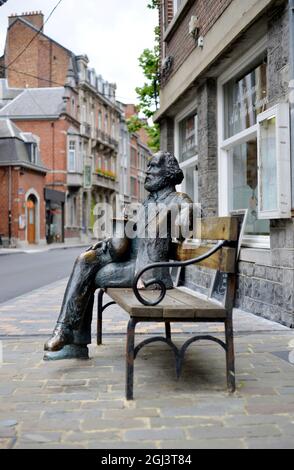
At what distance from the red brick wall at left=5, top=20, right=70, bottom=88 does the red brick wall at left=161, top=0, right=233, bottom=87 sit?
39.9 metres

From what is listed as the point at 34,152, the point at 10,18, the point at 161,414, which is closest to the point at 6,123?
the point at 34,152

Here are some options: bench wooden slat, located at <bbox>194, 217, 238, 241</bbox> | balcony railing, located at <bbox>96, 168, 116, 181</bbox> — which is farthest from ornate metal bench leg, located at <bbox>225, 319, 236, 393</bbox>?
balcony railing, located at <bbox>96, 168, 116, 181</bbox>

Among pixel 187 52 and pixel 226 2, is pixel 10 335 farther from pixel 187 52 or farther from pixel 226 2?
pixel 187 52

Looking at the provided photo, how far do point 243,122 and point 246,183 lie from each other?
84cm

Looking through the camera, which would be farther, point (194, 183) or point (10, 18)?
point (10, 18)

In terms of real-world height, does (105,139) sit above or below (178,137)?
above

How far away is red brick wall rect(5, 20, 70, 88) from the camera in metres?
→ 48.9

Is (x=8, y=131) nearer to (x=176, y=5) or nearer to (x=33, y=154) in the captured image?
(x=33, y=154)

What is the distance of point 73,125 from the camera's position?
49812 millimetres

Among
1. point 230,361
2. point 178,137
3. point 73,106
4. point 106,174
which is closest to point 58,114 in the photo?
point 73,106

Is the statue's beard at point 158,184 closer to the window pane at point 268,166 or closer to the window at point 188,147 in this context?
the window pane at point 268,166

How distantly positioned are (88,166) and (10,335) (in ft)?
153

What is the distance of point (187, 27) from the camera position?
10305mm

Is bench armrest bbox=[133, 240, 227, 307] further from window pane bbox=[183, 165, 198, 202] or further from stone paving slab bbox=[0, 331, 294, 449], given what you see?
window pane bbox=[183, 165, 198, 202]
